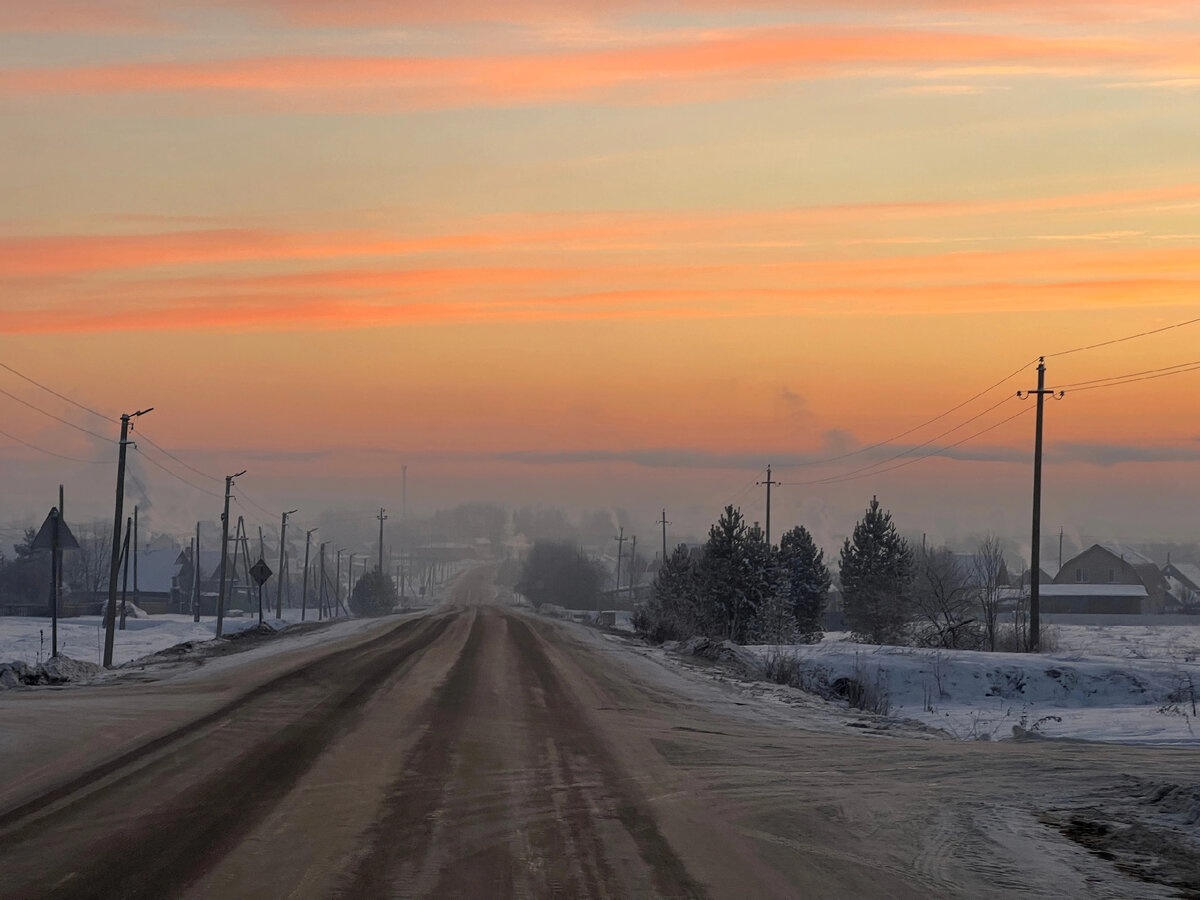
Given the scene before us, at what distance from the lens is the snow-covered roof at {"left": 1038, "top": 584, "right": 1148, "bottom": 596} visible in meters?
111

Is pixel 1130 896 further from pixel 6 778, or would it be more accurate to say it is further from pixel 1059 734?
pixel 1059 734

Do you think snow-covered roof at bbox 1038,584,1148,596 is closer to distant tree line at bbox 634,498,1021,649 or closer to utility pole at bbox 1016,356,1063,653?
distant tree line at bbox 634,498,1021,649

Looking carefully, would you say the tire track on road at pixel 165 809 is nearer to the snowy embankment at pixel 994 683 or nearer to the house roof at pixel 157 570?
the snowy embankment at pixel 994 683

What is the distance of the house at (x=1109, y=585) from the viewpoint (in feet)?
362

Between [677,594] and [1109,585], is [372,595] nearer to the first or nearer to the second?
[677,594]

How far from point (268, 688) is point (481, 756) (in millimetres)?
7058

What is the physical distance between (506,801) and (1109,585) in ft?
387

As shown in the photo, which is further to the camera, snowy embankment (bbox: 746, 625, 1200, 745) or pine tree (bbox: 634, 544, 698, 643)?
pine tree (bbox: 634, 544, 698, 643)

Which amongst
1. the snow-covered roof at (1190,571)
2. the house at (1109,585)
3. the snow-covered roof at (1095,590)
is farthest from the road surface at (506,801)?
the snow-covered roof at (1190,571)

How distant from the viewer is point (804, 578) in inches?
3150

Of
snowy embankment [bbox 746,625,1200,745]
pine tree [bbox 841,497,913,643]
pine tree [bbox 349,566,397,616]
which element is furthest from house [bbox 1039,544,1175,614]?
snowy embankment [bbox 746,625,1200,745]

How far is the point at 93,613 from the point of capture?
9738 centimetres

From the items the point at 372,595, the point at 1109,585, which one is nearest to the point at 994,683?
the point at 372,595

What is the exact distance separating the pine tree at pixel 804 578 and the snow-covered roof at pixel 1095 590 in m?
38.0
